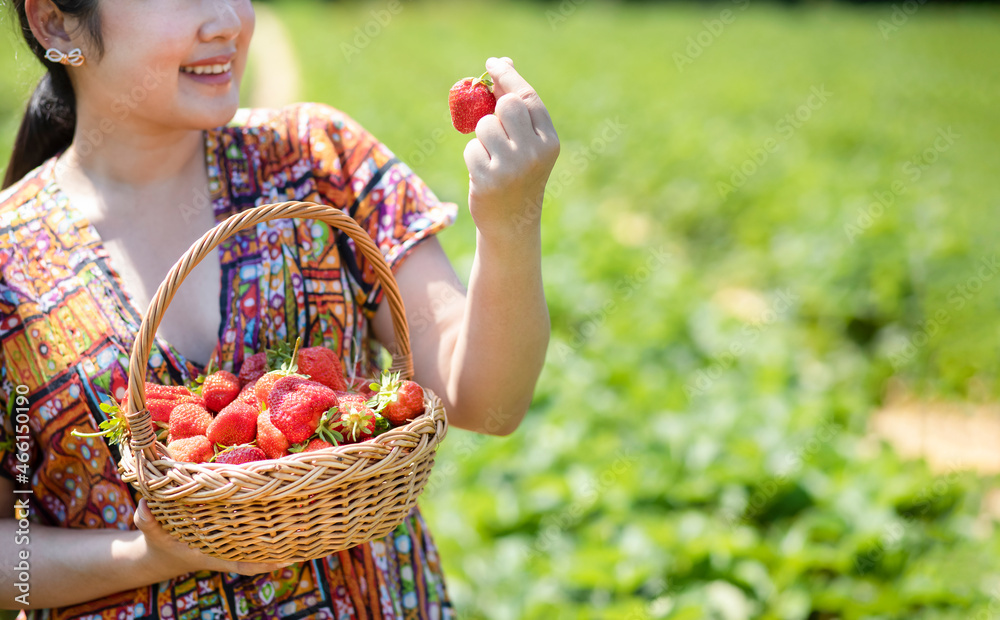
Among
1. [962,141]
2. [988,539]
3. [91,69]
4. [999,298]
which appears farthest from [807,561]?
[962,141]

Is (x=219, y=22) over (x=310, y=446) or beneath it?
over

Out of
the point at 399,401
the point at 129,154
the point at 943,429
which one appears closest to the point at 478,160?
the point at 399,401

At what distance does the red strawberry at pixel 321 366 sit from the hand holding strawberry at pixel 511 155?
0.36 metres

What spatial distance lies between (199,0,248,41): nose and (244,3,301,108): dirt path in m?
9.70

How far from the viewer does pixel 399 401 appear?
134 centimetres

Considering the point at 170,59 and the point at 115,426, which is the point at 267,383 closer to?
the point at 115,426

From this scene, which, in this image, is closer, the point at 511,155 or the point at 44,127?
the point at 511,155

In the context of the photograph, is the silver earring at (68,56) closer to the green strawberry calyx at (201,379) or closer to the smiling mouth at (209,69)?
the smiling mouth at (209,69)

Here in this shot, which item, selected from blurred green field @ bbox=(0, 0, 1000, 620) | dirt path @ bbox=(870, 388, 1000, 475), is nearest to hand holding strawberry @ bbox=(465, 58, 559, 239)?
blurred green field @ bbox=(0, 0, 1000, 620)

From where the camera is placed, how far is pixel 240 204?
158 cm

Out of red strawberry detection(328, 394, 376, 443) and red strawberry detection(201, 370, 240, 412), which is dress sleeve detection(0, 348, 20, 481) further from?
red strawberry detection(328, 394, 376, 443)

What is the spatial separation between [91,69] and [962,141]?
1093cm

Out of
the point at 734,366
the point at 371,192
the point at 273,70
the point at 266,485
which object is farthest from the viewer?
the point at 273,70

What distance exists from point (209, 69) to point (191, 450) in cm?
65
